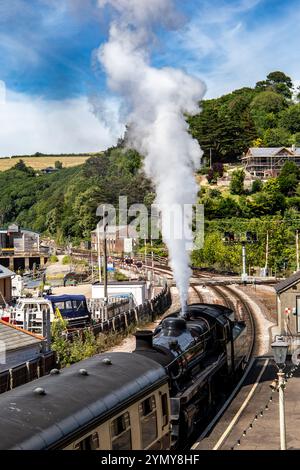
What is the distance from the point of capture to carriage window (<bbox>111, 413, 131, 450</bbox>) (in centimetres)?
1228

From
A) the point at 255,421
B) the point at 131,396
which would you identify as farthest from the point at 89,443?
the point at 255,421

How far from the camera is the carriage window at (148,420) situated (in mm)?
13562

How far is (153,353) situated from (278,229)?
73219mm

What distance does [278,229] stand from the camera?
88000 mm

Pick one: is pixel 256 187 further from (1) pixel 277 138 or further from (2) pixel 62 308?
(2) pixel 62 308

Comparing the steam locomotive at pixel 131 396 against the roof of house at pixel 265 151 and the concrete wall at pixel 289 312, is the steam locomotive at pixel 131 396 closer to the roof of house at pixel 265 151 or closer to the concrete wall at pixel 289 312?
the concrete wall at pixel 289 312

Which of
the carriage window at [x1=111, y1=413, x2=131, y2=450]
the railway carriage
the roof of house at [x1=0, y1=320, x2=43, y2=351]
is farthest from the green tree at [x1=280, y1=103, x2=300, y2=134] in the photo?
the carriage window at [x1=111, y1=413, x2=131, y2=450]

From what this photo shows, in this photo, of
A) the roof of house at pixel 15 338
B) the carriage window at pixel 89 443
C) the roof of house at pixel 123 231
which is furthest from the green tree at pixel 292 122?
the carriage window at pixel 89 443

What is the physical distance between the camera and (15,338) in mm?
23359

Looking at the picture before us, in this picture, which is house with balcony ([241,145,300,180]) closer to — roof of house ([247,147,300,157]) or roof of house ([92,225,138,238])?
roof of house ([247,147,300,157])

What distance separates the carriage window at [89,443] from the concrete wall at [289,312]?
74.2 ft

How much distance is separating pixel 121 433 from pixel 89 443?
131cm
